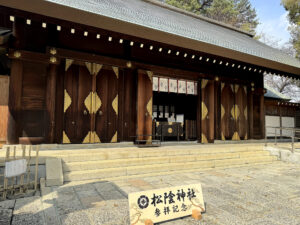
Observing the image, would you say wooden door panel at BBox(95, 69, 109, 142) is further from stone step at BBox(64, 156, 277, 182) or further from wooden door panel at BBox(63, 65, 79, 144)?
stone step at BBox(64, 156, 277, 182)

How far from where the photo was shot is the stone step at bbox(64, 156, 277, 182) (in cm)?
416

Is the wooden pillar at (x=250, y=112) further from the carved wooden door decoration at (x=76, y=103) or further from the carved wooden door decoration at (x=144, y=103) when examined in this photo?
the carved wooden door decoration at (x=76, y=103)

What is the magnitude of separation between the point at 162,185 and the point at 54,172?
7.27ft

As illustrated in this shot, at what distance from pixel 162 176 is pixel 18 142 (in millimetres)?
Result: 4144

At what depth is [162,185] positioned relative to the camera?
3.90m

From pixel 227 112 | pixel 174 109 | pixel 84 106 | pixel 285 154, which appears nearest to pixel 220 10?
pixel 174 109

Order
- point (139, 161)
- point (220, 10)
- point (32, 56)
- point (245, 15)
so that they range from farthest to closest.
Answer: point (245, 15)
point (220, 10)
point (32, 56)
point (139, 161)

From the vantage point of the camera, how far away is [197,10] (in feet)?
75.0

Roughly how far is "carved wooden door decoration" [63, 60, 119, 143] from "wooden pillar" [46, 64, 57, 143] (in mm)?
349

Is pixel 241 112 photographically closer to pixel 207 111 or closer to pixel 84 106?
pixel 207 111

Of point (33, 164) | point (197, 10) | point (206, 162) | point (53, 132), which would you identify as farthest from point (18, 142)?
point (197, 10)

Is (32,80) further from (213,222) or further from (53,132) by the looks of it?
(213,222)

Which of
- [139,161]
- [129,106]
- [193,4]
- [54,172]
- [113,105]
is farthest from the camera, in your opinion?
[193,4]

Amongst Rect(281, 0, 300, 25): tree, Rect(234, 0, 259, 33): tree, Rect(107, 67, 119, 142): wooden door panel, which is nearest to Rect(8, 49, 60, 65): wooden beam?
Rect(107, 67, 119, 142): wooden door panel
